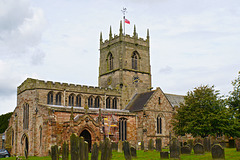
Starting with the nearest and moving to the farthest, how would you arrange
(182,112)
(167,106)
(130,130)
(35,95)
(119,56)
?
(182,112) < (35,95) < (130,130) < (167,106) < (119,56)

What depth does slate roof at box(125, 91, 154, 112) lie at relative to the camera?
4216 cm

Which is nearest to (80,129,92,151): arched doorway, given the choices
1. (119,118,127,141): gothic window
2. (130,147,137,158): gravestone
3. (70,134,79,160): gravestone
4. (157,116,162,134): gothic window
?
(119,118,127,141): gothic window

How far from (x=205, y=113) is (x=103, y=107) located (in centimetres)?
1594

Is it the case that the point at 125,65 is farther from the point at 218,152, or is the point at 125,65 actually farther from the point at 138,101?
the point at 218,152

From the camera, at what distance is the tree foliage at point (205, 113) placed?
105 feet

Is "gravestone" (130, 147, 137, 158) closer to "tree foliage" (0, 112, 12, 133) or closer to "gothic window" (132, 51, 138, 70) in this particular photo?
"gothic window" (132, 51, 138, 70)

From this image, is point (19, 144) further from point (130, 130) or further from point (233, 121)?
point (233, 121)

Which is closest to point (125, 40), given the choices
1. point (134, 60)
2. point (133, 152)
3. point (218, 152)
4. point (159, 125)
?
point (134, 60)

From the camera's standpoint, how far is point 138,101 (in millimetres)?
43938

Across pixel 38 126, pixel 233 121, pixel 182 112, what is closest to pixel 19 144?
pixel 38 126

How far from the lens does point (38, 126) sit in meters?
35.4

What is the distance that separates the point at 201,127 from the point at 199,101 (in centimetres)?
292

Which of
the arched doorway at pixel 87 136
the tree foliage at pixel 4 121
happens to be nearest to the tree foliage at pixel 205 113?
the arched doorway at pixel 87 136

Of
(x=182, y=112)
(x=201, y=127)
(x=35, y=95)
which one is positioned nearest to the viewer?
(x=201, y=127)
